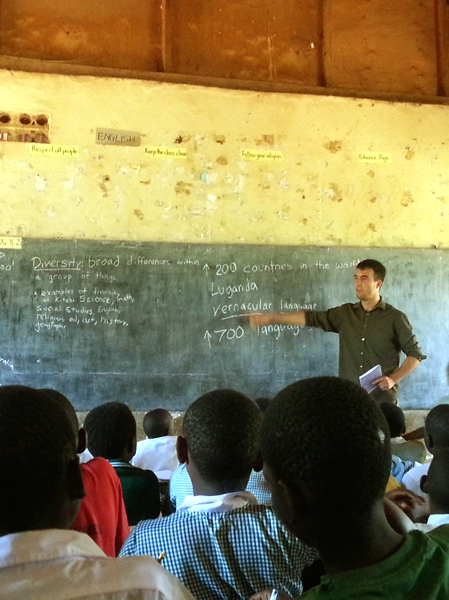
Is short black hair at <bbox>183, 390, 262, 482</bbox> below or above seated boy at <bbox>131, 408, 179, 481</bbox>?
above

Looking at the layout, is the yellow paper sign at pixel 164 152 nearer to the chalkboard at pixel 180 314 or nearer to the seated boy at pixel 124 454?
the chalkboard at pixel 180 314

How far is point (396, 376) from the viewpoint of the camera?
12.1ft

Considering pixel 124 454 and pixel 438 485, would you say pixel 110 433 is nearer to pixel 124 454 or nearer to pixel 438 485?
pixel 124 454

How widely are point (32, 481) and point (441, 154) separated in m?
4.76

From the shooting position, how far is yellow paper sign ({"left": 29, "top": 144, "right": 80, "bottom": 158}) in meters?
4.29

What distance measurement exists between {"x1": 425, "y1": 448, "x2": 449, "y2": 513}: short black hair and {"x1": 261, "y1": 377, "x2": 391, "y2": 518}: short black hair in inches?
31.7

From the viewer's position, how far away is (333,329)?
13.4 feet

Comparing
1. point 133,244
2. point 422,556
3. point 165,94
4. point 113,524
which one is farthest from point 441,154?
point 422,556

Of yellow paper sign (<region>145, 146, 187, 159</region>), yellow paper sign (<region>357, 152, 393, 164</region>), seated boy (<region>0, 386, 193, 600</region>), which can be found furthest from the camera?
yellow paper sign (<region>357, 152, 393, 164</region>)

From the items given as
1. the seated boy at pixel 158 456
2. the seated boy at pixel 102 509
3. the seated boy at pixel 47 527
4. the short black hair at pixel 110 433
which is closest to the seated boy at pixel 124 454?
the short black hair at pixel 110 433

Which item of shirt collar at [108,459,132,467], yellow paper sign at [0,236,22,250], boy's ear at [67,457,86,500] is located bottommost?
shirt collar at [108,459,132,467]

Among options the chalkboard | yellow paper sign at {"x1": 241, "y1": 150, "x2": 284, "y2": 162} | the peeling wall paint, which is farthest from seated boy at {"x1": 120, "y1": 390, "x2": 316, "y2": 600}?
yellow paper sign at {"x1": 241, "y1": 150, "x2": 284, "y2": 162}

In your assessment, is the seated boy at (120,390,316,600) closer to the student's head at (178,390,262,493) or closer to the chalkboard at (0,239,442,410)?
the student's head at (178,390,262,493)

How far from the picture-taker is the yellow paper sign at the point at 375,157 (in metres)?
4.77
